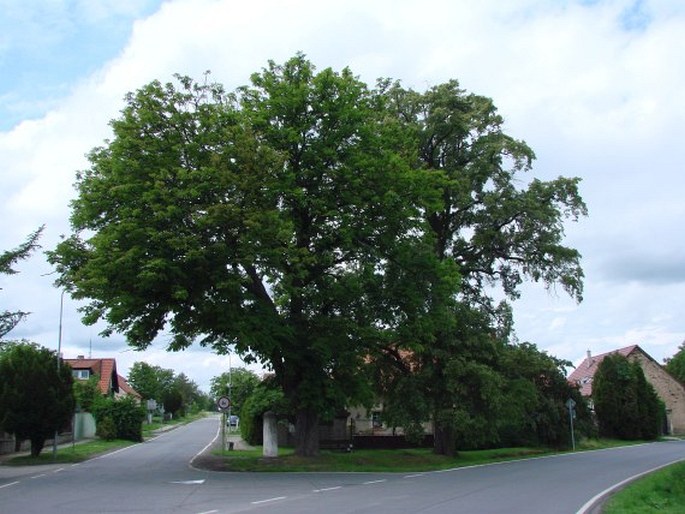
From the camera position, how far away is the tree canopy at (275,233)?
22.8 metres

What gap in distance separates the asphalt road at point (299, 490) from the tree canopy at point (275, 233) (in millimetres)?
4790

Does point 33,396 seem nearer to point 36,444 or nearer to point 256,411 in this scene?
point 36,444

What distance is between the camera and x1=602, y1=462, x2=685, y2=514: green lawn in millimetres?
14180

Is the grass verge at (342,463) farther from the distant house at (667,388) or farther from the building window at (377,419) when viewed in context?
the distant house at (667,388)

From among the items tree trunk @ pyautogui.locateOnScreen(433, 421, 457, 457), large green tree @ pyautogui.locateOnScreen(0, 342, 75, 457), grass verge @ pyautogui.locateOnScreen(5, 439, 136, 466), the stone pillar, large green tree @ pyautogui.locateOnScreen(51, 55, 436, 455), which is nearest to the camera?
large green tree @ pyautogui.locateOnScreen(51, 55, 436, 455)

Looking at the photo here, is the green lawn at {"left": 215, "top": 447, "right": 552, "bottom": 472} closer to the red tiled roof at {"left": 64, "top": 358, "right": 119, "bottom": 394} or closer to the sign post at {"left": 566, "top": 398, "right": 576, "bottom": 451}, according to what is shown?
the sign post at {"left": 566, "top": 398, "right": 576, "bottom": 451}

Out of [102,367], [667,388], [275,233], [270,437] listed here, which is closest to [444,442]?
A: [270,437]

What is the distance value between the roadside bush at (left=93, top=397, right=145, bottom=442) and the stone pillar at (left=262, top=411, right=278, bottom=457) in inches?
872

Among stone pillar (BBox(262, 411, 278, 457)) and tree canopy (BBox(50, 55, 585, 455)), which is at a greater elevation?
tree canopy (BBox(50, 55, 585, 455))

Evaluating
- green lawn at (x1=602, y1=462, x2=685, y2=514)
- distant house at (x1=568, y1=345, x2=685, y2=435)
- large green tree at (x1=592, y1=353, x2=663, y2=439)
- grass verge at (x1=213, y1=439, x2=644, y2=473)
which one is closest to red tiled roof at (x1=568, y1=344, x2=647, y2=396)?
distant house at (x1=568, y1=345, x2=685, y2=435)

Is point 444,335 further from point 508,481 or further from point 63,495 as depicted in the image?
A: point 63,495

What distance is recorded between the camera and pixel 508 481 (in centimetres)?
2117

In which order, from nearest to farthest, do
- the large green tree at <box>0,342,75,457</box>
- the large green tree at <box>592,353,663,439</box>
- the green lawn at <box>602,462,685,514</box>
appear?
the green lawn at <box>602,462,685,514</box> < the large green tree at <box>0,342,75,457</box> < the large green tree at <box>592,353,663,439</box>

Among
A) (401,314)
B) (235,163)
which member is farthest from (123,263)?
(401,314)
